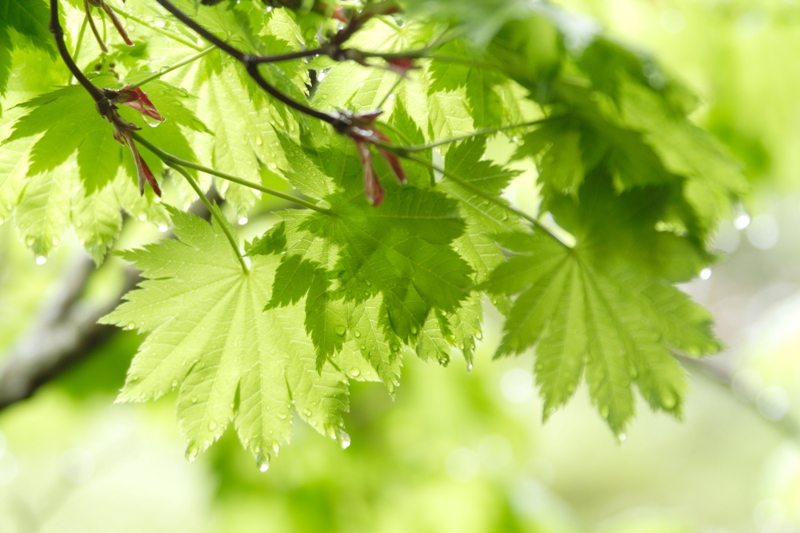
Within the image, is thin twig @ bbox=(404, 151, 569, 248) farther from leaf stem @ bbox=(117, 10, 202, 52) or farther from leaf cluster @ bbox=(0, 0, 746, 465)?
leaf stem @ bbox=(117, 10, 202, 52)

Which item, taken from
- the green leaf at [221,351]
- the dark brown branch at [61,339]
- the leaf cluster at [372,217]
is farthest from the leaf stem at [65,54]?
the dark brown branch at [61,339]

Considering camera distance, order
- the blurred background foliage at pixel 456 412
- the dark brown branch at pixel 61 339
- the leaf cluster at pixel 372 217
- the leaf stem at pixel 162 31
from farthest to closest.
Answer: the blurred background foliage at pixel 456 412, the dark brown branch at pixel 61 339, the leaf stem at pixel 162 31, the leaf cluster at pixel 372 217

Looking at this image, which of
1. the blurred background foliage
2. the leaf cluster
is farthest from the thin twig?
the blurred background foliage

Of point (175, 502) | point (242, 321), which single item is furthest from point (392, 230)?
point (175, 502)

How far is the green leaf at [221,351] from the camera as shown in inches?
28.8

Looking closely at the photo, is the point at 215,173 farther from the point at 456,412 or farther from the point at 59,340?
the point at 456,412

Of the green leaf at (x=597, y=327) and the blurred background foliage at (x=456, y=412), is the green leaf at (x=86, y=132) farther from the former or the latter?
the blurred background foliage at (x=456, y=412)

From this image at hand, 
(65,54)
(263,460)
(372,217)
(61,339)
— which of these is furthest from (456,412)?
(65,54)

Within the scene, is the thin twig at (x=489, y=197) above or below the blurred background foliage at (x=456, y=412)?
above

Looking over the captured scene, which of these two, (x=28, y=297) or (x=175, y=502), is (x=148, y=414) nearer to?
(x=28, y=297)

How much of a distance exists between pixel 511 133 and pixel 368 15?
23 cm

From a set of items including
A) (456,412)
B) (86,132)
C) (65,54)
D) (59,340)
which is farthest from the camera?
(456,412)

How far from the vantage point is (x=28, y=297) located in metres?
2.54

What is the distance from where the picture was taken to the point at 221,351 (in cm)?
77
